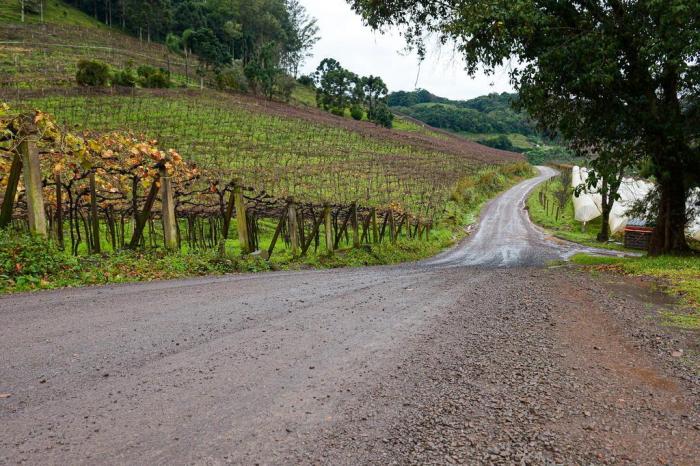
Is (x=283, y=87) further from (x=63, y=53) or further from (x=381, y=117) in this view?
(x=63, y=53)

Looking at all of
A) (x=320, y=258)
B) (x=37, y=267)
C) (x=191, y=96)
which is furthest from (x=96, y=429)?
(x=191, y=96)

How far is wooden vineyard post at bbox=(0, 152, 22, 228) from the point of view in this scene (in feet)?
26.2

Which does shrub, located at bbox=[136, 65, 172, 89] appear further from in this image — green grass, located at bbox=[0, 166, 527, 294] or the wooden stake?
the wooden stake

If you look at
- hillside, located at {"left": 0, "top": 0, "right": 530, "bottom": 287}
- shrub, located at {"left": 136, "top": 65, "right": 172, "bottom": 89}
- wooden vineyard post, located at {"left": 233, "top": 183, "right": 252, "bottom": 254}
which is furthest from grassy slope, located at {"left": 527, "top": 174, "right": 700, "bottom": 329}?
shrub, located at {"left": 136, "top": 65, "right": 172, "bottom": 89}

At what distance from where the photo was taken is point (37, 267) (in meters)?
7.47

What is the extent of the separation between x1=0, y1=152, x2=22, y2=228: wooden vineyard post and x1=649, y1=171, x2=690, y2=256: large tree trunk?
16.8 metres

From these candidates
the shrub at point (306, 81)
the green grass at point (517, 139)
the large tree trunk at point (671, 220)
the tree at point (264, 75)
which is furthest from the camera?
the green grass at point (517, 139)

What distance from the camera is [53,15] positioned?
90625 millimetres

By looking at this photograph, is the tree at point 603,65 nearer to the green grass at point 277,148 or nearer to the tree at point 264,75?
the green grass at point 277,148

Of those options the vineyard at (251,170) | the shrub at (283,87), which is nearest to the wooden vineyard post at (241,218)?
the vineyard at (251,170)

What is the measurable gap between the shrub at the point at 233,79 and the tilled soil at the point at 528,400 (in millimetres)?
76245

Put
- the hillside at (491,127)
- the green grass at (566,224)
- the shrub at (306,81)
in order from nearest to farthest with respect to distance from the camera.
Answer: the green grass at (566,224) → the shrub at (306,81) → the hillside at (491,127)

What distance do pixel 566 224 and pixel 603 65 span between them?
2963cm

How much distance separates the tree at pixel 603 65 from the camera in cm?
1157
